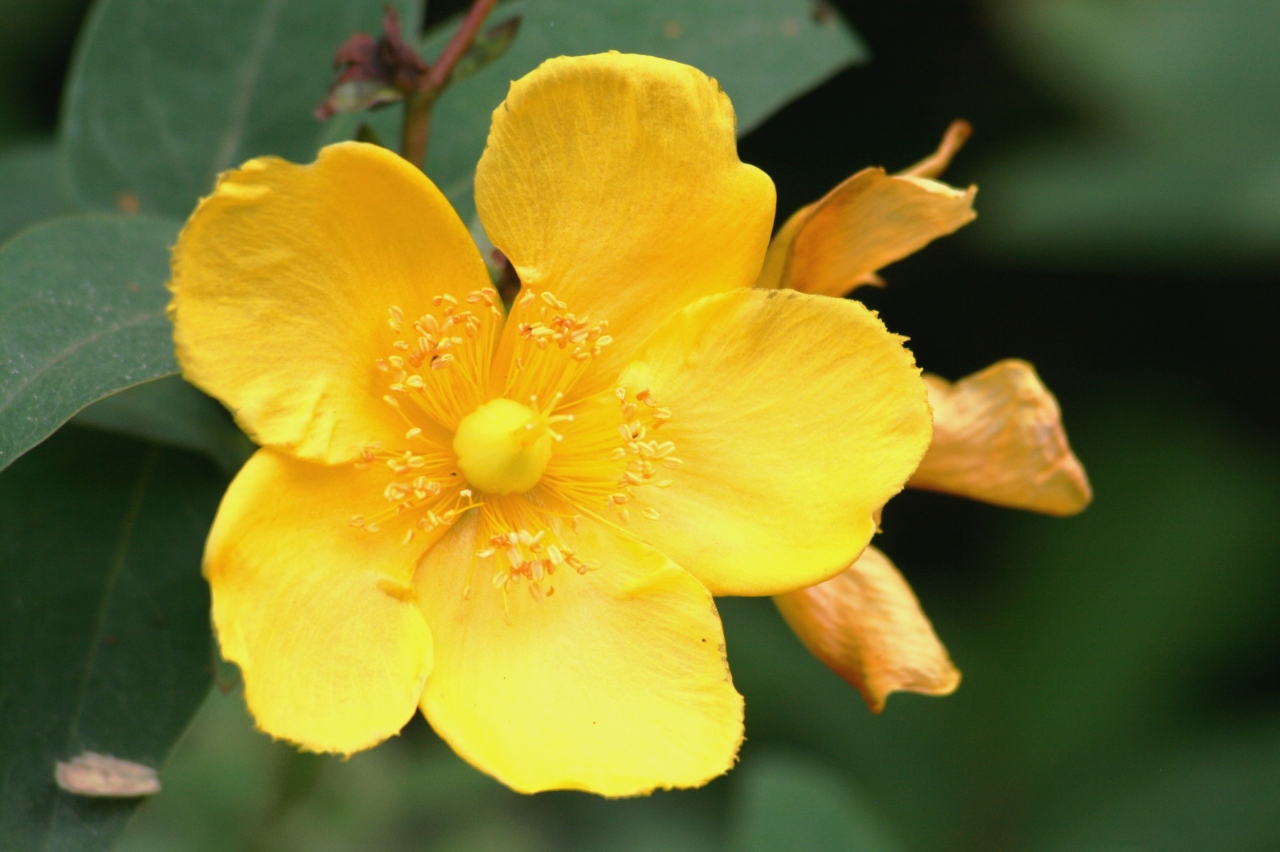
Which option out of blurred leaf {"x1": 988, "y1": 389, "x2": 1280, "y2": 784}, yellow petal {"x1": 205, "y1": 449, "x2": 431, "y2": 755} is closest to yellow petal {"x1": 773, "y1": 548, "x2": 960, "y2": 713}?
yellow petal {"x1": 205, "y1": 449, "x2": 431, "y2": 755}

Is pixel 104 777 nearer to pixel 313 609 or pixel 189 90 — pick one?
pixel 313 609

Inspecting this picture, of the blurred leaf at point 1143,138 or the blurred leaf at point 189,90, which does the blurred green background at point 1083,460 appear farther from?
the blurred leaf at point 189,90

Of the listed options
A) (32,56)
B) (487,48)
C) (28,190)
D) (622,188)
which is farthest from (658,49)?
(32,56)

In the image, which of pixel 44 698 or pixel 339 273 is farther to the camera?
pixel 44 698

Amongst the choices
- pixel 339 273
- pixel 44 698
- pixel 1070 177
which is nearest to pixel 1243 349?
pixel 1070 177

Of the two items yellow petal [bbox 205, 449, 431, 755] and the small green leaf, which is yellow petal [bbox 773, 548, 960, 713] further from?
the small green leaf

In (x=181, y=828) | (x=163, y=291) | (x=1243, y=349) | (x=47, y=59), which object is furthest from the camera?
(x=1243, y=349)

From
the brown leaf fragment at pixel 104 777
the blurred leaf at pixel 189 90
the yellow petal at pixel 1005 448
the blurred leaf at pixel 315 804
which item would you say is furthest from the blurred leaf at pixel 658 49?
the blurred leaf at pixel 315 804

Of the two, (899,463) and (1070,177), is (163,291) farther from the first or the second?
(1070,177)
